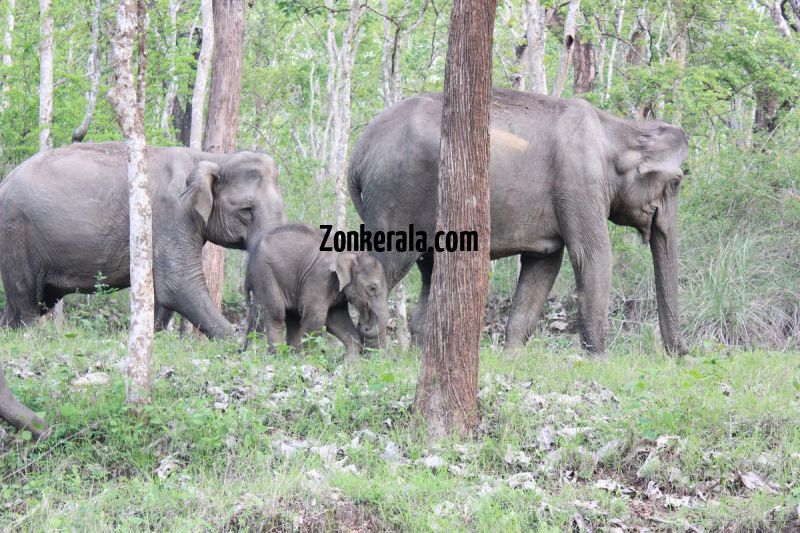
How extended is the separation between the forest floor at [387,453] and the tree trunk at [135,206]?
296 mm

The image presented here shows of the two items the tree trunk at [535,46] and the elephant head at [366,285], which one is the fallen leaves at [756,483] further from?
the tree trunk at [535,46]

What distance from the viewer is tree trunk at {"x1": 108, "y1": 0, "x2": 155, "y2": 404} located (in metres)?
7.39

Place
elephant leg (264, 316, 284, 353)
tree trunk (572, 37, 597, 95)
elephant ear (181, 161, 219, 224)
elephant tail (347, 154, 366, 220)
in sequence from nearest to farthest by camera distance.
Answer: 1. elephant leg (264, 316, 284, 353)
2. elephant tail (347, 154, 366, 220)
3. elephant ear (181, 161, 219, 224)
4. tree trunk (572, 37, 597, 95)

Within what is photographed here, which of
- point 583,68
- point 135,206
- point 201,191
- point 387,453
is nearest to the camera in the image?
point 387,453

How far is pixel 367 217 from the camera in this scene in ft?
33.2

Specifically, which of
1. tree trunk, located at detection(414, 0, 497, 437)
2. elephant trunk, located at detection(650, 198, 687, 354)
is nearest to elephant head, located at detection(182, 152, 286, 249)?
elephant trunk, located at detection(650, 198, 687, 354)

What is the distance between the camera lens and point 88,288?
11.9 metres

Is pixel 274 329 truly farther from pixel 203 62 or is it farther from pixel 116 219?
pixel 203 62

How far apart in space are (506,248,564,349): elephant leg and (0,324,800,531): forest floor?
1933 millimetres

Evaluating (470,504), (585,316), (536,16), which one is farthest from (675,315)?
(470,504)

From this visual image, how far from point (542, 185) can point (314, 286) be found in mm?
2477

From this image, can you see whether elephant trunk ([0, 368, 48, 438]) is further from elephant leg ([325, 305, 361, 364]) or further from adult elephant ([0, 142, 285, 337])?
adult elephant ([0, 142, 285, 337])

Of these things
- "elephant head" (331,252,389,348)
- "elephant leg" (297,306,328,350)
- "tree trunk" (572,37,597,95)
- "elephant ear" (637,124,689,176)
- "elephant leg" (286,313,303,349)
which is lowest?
"elephant leg" (286,313,303,349)

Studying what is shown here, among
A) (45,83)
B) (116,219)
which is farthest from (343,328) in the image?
(45,83)
